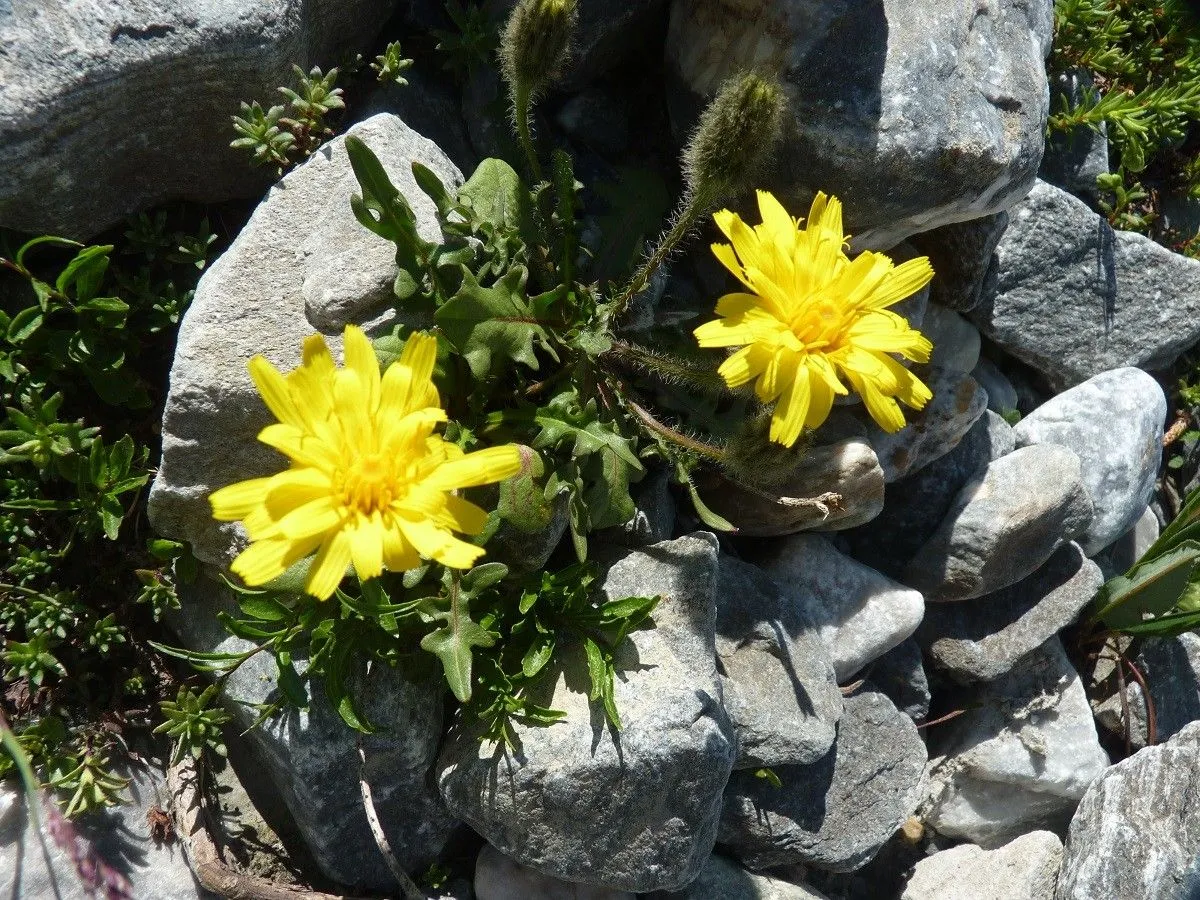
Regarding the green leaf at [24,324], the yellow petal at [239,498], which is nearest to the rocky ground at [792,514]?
the green leaf at [24,324]

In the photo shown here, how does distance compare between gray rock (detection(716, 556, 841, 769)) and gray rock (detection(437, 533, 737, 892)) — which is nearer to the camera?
gray rock (detection(437, 533, 737, 892))

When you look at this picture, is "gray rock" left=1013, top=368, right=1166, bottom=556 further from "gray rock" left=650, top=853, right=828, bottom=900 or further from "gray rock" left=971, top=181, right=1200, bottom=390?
"gray rock" left=650, top=853, right=828, bottom=900

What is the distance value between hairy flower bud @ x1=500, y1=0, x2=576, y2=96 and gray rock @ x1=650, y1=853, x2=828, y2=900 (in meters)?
2.99

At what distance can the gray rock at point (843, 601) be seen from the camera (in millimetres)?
4293

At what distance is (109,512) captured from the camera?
12.0ft

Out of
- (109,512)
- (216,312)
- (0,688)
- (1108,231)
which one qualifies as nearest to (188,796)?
(0,688)

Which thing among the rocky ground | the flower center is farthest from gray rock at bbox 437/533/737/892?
the flower center

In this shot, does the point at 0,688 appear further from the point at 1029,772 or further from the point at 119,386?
the point at 1029,772

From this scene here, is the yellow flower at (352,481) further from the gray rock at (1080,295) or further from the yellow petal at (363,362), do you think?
the gray rock at (1080,295)

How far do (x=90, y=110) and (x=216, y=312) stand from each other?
75cm

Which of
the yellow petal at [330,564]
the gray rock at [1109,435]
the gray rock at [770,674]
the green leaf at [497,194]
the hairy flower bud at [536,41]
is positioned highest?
the hairy flower bud at [536,41]

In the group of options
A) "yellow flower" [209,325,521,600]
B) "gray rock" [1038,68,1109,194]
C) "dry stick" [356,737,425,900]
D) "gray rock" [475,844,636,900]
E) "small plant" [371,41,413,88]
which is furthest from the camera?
"gray rock" [1038,68,1109,194]

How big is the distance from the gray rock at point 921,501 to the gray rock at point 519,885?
1872 millimetres

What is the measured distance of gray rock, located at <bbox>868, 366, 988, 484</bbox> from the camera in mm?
4332
